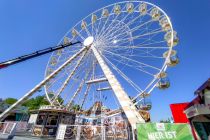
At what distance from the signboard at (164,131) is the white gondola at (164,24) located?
505 inches

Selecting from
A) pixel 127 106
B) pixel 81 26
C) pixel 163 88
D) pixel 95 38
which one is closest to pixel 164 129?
pixel 127 106

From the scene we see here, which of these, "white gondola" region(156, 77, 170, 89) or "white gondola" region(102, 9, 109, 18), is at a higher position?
"white gondola" region(102, 9, 109, 18)

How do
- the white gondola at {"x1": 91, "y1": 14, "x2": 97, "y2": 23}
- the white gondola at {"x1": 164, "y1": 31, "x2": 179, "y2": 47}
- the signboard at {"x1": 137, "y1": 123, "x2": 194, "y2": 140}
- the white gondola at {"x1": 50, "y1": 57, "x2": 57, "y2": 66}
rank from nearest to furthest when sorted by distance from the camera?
1. the signboard at {"x1": 137, "y1": 123, "x2": 194, "y2": 140}
2. the white gondola at {"x1": 164, "y1": 31, "x2": 179, "y2": 47}
3. the white gondola at {"x1": 91, "y1": 14, "x2": 97, "y2": 23}
4. the white gondola at {"x1": 50, "y1": 57, "x2": 57, "y2": 66}

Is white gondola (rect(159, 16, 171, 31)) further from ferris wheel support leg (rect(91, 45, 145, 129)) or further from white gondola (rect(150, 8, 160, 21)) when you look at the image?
ferris wheel support leg (rect(91, 45, 145, 129))

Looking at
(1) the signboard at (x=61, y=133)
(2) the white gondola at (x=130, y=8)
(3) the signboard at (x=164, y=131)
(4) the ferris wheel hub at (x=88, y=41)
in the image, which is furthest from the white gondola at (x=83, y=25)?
(3) the signboard at (x=164, y=131)

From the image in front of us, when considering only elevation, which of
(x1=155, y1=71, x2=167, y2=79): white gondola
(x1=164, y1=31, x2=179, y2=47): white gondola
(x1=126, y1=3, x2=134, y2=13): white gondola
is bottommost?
(x1=155, y1=71, x2=167, y2=79): white gondola

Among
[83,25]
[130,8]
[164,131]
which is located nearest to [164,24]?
[130,8]

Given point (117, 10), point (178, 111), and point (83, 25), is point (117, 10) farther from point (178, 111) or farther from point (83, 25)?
point (178, 111)

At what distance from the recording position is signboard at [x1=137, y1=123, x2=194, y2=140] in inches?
239

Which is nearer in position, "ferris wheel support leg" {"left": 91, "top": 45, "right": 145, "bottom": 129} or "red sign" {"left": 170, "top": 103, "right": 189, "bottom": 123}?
"ferris wheel support leg" {"left": 91, "top": 45, "right": 145, "bottom": 129}

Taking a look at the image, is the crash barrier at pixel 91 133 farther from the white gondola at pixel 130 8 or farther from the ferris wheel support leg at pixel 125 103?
the white gondola at pixel 130 8

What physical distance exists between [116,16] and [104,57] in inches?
242

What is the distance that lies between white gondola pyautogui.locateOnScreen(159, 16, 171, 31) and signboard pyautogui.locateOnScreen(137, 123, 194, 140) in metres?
12.8

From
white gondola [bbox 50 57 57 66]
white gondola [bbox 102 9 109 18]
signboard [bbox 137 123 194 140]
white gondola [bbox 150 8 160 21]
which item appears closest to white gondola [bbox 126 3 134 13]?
white gondola [bbox 150 8 160 21]
